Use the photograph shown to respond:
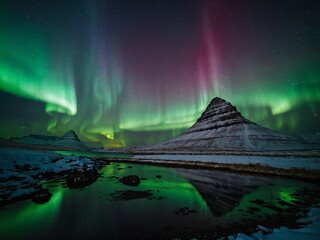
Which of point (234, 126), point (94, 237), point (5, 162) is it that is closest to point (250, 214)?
point (94, 237)

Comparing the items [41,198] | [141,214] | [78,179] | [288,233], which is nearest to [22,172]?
[78,179]

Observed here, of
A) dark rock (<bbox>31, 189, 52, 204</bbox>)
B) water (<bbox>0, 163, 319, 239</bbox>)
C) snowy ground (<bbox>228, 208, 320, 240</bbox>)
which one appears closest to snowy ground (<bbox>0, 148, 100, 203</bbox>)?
dark rock (<bbox>31, 189, 52, 204</bbox>)

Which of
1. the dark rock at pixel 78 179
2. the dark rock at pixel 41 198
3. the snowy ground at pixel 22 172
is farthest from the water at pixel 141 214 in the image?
the dark rock at pixel 78 179

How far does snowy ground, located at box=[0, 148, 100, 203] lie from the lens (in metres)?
13.7

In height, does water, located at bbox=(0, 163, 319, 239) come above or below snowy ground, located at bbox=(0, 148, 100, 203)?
below

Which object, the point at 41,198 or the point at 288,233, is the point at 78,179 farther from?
the point at 288,233

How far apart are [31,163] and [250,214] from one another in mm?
29048

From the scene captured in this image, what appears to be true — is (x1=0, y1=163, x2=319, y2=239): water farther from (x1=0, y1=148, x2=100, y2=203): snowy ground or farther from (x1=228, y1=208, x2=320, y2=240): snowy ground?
(x1=0, y1=148, x2=100, y2=203): snowy ground

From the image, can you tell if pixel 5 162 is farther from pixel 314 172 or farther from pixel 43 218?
pixel 314 172

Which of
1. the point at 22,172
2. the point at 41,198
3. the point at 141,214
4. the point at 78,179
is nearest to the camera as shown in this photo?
the point at 141,214

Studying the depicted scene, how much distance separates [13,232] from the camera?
7.60m

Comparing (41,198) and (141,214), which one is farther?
(41,198)

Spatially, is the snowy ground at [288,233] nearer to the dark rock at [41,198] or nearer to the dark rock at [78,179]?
the dark rock at [41,198]

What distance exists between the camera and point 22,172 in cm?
2045
